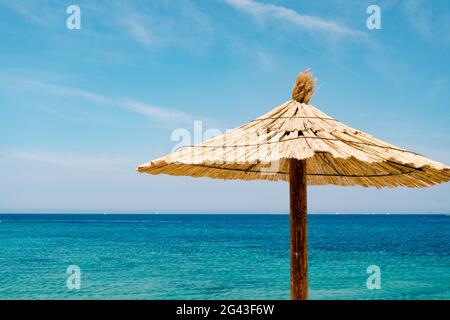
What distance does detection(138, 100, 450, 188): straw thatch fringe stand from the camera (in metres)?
2.62

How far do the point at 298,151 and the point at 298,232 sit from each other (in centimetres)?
78

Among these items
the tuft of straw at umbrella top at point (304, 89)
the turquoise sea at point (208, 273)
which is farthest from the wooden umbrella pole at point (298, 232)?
the turquoise sea at point (208, 273)

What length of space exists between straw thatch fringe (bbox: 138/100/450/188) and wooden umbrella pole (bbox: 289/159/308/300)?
0.22 m

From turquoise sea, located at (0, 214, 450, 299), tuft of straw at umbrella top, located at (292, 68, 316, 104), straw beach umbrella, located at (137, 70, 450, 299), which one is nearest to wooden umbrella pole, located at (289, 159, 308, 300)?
straw beach umbrella, located at (137, 70, 450, 299)

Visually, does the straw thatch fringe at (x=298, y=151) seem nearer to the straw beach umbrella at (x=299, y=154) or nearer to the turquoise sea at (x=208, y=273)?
the straw beach umbrella at (x=299, y=154)

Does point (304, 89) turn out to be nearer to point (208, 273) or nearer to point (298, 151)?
point (298, 151)

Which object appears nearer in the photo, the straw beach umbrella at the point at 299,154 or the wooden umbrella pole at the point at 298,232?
the straw beach umbrella at the point at 299,154

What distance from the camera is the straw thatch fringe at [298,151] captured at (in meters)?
2.62

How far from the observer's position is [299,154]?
2.52 metres

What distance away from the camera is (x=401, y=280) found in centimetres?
1961

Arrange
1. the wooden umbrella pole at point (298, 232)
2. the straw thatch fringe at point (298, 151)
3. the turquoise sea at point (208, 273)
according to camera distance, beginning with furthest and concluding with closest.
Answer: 1. the turquoise sea at point (208, 273)
2. the wooden umbrella pole at point (298, 232)
3. the straw thatch fringe at point (298, 151)
